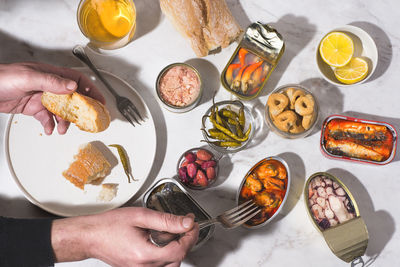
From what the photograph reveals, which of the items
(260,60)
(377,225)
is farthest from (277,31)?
(377,225)

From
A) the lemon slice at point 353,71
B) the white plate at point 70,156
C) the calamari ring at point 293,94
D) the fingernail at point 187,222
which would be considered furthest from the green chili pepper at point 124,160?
the lemon slice at point 353,71

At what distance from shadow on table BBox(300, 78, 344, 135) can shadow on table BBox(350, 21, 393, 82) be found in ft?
0.57

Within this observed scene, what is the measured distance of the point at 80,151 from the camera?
1.53 meters

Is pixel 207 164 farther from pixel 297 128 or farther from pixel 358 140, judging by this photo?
pixel 358 140

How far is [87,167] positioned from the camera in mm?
1482

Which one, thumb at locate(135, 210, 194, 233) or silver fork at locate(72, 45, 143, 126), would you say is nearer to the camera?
thumb at locate(135, 210, 194, 233)

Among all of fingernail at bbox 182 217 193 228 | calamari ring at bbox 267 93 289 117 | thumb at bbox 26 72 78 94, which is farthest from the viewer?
calamari ring at bbox 267 93 289 117

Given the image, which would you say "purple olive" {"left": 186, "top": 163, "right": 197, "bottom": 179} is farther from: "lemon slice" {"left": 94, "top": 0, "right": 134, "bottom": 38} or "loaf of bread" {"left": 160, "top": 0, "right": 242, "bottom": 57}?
"lemon slice" {"left": 94, "top": 0, "right": 134, "bottom": 38}

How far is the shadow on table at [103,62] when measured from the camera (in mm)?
1595

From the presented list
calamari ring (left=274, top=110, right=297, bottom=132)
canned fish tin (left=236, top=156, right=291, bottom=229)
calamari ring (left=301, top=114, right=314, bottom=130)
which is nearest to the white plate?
canned fish tin (left=236, top=156, right=291, bottom=229)

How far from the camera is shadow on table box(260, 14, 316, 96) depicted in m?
1.61

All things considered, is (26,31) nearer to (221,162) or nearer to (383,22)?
(221,162)

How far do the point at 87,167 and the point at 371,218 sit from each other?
128cm

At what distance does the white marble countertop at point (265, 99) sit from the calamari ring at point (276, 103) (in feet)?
0.41
